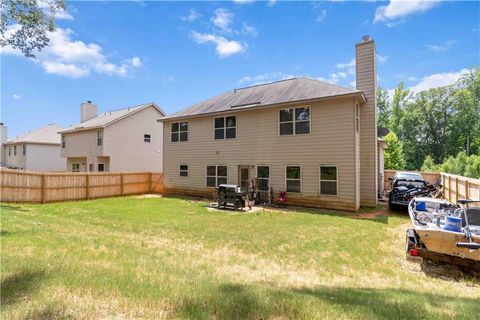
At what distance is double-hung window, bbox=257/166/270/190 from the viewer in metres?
14.9

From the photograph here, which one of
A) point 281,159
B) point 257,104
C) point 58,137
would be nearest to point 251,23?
point 257,104

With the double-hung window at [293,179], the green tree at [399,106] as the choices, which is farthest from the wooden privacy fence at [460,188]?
the green tree at [399,106]

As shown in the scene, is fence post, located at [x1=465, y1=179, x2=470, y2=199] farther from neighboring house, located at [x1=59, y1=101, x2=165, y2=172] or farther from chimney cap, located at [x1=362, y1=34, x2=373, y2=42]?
neighboring house, located at [x1=59, y1=101, x2=165, y2=172]

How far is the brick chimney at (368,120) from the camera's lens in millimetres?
13898

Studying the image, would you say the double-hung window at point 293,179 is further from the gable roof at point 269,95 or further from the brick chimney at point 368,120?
the gable roof at point 269,95

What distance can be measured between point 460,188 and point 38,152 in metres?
38.4

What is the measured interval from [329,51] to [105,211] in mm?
14808

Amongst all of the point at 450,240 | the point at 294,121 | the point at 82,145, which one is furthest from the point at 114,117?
the point at 450,240

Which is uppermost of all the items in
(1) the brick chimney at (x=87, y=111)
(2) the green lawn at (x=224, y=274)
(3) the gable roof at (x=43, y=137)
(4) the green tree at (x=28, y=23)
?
(1) the brick chimney at (x=87, y=111)

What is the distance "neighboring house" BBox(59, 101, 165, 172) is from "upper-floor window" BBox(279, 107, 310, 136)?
52.3 feet

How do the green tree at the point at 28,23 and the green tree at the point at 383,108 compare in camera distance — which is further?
the green tree at the point at 383,108

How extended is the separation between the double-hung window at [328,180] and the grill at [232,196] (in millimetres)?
3897

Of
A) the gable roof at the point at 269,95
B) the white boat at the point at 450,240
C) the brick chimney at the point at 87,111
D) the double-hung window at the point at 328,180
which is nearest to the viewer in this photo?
the white boat at the point at 450,240

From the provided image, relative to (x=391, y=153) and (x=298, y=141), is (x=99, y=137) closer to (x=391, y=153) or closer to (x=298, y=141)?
(x=298, y=141)
